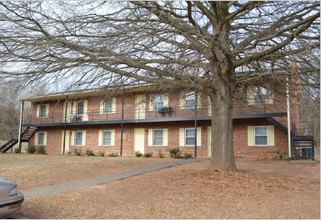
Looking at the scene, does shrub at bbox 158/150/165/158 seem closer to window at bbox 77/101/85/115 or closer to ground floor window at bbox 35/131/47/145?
window at bbox 77/101/85/115

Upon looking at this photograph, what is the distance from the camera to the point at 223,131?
12.9 meters

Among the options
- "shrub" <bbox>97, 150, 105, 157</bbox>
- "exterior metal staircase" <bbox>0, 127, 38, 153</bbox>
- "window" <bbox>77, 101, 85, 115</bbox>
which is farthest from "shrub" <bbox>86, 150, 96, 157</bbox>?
"exterior metal staircase" <bbox>0, 127, 38, 153</bbox>

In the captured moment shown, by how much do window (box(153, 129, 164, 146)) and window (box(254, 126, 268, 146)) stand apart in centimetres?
725

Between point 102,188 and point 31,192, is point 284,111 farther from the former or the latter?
point 31,192

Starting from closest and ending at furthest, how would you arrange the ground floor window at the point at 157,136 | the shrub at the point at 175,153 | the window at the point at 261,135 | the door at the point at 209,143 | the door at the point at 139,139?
the window at the point at 261,135
the shrub at the point at 175,153
the door at the point at 209,143
the ground floor window at the point at 157,136
the door at the point at 139,139

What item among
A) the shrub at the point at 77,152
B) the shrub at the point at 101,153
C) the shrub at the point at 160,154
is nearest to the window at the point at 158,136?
the shrub at the point at 160,154

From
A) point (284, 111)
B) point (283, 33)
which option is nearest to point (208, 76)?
point (283, 33)

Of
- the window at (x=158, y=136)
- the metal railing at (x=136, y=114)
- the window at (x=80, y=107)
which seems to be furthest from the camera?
the window at (x=80, y=107)

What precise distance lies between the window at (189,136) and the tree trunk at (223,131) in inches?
468

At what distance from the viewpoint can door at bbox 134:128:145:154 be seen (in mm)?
27250

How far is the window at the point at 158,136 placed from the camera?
2648 centimetres

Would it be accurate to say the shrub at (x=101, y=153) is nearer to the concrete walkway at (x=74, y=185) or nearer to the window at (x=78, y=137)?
the window at (x=78, y=137)

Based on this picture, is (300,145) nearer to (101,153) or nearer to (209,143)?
(209,143)

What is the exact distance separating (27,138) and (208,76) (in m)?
25.3
